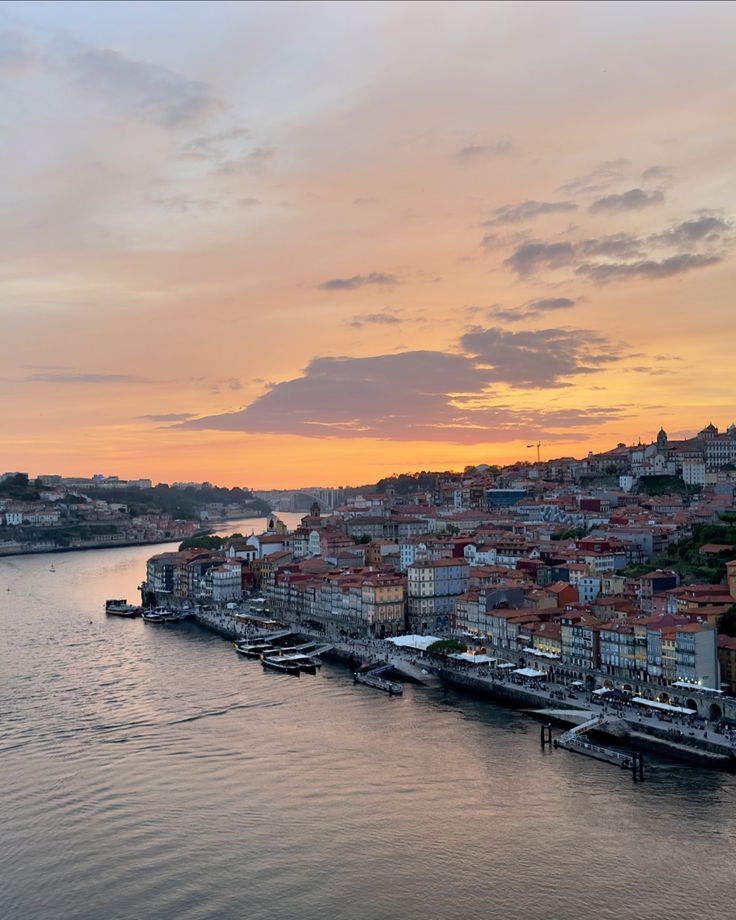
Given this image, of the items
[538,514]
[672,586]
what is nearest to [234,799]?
[672,586]

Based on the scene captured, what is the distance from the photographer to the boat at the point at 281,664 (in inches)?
1328

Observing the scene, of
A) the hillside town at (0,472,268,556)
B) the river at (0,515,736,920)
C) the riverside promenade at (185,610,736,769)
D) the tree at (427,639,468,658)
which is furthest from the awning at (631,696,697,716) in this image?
the hillside town at (0,472,268,556)

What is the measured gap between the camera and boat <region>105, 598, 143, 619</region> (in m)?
49.2

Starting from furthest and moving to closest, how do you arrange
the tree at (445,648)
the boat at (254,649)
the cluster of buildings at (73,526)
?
the cluster of buildings at (73,526)
the boat at (254,649)
the tree at (445,648)

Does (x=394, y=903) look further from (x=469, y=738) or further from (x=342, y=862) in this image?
(x=469, y=738)

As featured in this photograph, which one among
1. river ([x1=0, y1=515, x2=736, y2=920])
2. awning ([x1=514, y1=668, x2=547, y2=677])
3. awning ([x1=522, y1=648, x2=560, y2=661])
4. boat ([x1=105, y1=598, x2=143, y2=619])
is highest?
boat ([x1=105, y1=598, x2=143, y2=619])

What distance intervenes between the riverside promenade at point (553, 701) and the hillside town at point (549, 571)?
1507 millimetres

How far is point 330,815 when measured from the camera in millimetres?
19109

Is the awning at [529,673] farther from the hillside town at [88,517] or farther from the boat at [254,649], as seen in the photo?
the hillside town at [88,517]

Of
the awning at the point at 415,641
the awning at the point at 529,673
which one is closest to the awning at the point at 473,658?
the awning at the point at 529,673

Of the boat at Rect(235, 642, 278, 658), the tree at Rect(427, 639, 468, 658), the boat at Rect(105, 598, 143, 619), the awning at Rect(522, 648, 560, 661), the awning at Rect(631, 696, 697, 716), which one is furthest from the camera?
the boat at Rect(105, 598, 143, 619)

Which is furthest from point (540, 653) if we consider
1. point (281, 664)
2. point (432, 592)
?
point (432, 592)

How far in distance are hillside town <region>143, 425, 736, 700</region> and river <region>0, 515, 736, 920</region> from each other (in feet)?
14.5

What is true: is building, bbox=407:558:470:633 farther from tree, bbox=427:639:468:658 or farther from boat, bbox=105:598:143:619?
boat, bbox=105:598:143:619
